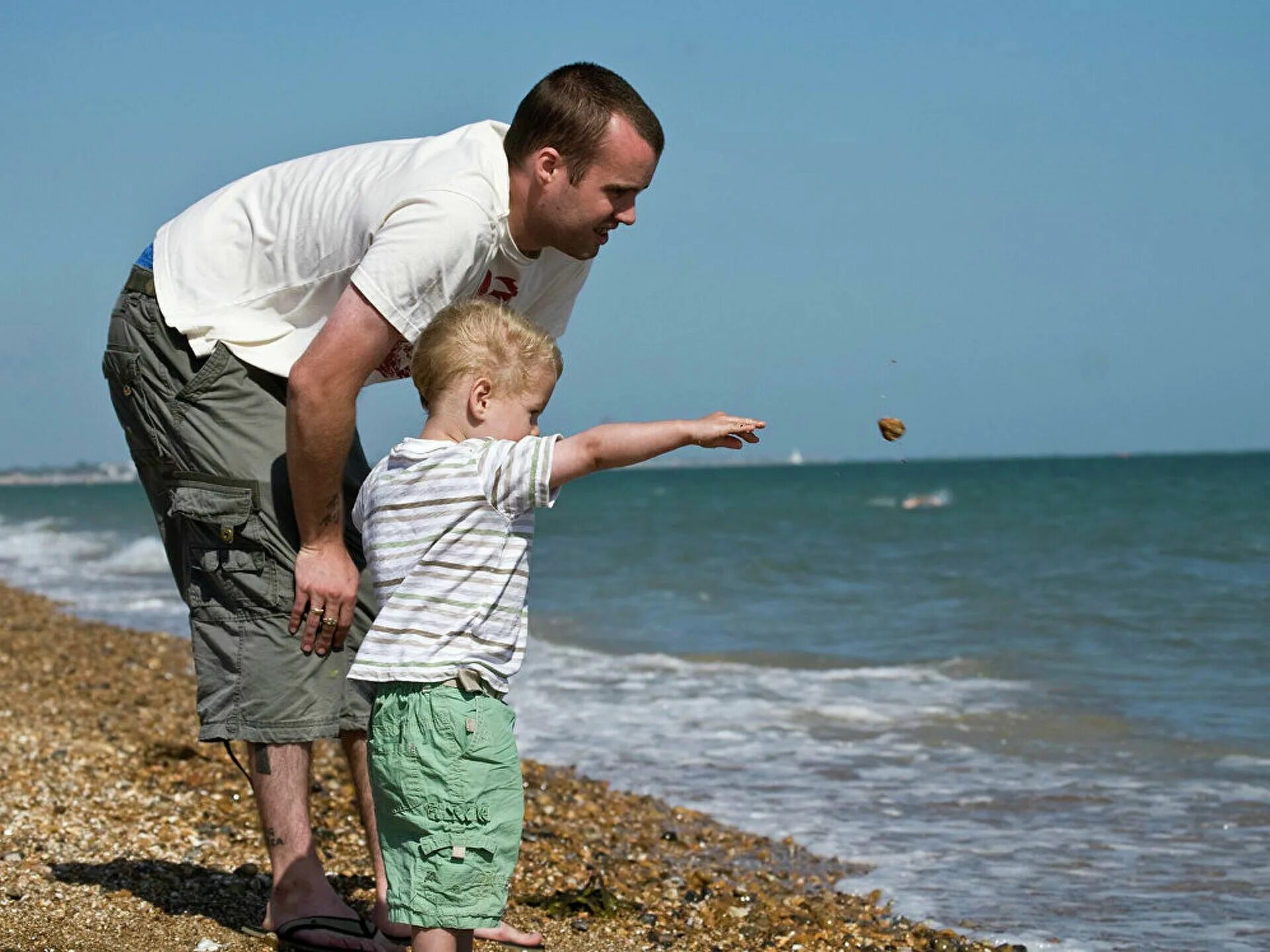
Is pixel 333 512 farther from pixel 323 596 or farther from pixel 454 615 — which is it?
pixel 454 615

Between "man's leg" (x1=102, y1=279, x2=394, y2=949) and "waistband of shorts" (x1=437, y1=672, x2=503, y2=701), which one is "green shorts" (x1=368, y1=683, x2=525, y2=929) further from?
"man's leg" (x1=102, y1=279, x2=394, y2=949)

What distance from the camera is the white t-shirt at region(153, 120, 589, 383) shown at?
2.76m

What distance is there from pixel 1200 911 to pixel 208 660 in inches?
134

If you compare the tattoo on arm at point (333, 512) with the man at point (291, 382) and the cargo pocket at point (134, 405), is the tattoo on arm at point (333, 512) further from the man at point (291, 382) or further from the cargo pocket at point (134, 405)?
the cargo pocket at point (134, 405)

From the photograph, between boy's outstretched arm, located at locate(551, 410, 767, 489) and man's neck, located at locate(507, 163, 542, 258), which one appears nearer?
boy's outstretched arm, located at locate(551, 410, 767, 489)

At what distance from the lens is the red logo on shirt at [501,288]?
10.1 feet

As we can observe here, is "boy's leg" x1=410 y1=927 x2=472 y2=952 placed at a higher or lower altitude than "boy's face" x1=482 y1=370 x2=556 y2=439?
lower

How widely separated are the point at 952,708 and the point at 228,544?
6.37 metres

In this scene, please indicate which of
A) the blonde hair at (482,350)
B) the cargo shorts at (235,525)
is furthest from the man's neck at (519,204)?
the cargo shorts at (235,525)

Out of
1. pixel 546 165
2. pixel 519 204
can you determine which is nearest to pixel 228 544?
pixel 519 204

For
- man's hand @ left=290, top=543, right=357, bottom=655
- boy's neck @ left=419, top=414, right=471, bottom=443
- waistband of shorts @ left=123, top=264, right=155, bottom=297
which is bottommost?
man's hand @ left=290, top=543, right=357, bottom=655

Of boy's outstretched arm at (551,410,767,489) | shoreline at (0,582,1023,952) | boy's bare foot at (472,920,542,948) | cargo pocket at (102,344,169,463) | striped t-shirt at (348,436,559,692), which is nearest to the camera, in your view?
boy's outstretched arm at (551,410,767,489)

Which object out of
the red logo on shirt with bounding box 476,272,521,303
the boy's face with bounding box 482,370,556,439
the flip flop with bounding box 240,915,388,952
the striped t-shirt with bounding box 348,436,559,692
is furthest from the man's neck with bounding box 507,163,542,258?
the flip flop with bounding box 240,915,388,952

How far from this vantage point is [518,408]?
2.72m
